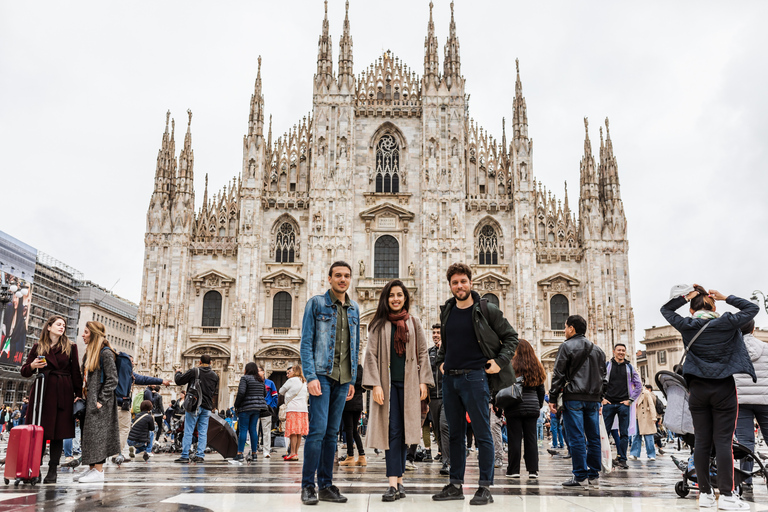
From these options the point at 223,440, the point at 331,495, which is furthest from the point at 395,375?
the point at 223,440

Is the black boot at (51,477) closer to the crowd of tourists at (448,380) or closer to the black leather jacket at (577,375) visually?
the crowd of tourists at (448,380)

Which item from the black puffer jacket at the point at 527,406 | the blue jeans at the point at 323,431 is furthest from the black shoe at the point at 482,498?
the black puffer jacket at the point at 527,406

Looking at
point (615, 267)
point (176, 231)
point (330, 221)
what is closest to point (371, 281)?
point (330, 221)

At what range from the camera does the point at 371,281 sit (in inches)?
1271

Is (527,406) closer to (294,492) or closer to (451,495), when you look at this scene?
(451,495)

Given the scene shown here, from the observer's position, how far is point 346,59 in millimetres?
34469

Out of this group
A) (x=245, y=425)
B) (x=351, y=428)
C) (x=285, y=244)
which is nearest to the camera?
(x=351, y=428)

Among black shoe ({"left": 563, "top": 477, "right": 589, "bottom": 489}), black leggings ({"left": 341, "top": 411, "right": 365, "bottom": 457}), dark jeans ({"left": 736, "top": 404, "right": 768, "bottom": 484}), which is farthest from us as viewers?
black leggings ({"left": 341, "top": 411, "right": 365, "bottom": 457})

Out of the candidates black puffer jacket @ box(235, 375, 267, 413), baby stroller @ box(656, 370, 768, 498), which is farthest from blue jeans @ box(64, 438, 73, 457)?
baby stroller @ box(656, 370, 768, 498)

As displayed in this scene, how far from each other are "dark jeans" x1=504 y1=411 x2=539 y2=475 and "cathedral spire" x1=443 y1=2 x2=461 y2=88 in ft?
91.4

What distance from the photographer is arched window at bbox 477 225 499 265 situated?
33.2 m

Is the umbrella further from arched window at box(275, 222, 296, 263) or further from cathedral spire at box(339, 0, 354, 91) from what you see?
cathedral spire at box(339, 0, 354, 91)

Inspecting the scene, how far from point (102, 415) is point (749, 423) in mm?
7137

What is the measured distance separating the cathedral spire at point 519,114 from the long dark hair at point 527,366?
26.3m
